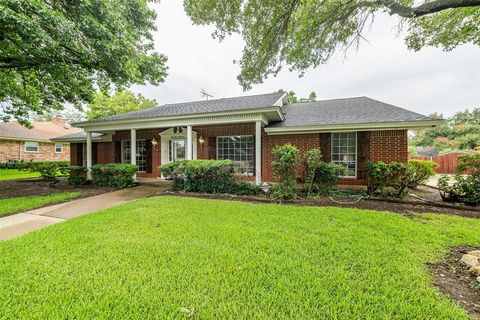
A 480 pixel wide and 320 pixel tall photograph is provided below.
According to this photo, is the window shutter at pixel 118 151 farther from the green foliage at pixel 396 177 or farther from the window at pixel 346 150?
the green foliage at pixel 396 177

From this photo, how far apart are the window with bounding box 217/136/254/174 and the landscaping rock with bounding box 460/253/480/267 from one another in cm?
752

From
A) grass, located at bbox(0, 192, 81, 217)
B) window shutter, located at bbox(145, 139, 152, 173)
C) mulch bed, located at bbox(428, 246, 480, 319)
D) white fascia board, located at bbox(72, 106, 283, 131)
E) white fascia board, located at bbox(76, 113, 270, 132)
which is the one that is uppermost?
white fascia board, located at bbox(72, 106, 283, 131)

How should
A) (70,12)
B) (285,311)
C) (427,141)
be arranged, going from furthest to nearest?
(427,141) < (70,12) < (285,311)

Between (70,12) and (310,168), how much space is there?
960 cm

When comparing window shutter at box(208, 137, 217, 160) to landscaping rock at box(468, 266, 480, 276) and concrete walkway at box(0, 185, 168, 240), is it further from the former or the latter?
landscaping rock at box(468, 266, 480, 276)

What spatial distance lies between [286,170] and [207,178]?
318 centimetres

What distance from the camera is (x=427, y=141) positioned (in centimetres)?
3003

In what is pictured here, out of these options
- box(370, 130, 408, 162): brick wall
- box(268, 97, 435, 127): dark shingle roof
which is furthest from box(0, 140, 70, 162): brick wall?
box(370, 130, 408, 162): brick wall

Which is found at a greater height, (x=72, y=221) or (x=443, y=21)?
(x=443, y=21)

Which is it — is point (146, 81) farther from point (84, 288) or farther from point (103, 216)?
point (84, 288)

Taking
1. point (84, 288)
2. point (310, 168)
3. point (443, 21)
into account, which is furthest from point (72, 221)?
point (443, 21)

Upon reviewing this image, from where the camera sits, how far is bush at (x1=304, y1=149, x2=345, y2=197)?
22.5 feet

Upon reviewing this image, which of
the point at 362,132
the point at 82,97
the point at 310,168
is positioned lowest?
the point at 310,168

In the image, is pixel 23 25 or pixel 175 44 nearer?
pixel 23 25
